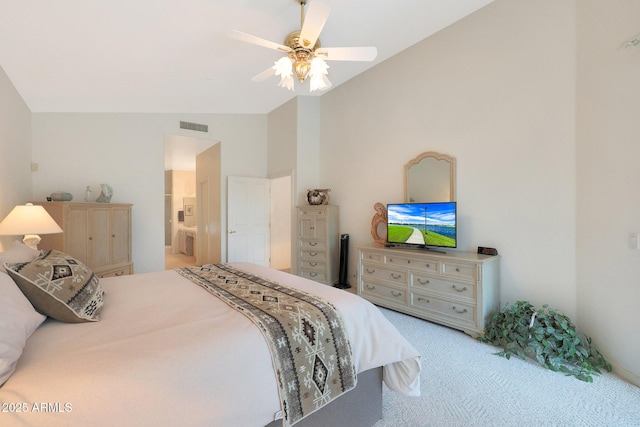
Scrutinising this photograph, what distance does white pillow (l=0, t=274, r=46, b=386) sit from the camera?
0.93m

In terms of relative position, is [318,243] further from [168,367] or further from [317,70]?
[168,367]

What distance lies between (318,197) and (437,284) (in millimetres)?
2396

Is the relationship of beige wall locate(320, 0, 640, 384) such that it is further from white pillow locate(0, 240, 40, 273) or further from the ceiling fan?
white pillow locate(0, 240, 40, 273)

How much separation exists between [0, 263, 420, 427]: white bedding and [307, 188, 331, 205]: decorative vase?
3.34 meters

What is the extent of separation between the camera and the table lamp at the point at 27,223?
96.5 inches

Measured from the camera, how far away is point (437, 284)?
313cm

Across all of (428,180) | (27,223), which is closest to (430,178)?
(428,180)

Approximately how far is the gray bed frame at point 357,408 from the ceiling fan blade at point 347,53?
2.36 m

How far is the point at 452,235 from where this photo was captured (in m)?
3.24

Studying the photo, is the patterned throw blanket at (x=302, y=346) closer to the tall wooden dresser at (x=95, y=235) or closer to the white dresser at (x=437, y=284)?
the white dresser at (x=437, y=284)

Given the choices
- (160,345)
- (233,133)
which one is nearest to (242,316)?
(160,345)

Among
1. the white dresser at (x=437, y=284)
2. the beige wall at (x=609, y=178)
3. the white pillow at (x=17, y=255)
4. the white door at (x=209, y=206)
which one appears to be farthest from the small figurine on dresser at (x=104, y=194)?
the beige wall at (x=609, y=178)

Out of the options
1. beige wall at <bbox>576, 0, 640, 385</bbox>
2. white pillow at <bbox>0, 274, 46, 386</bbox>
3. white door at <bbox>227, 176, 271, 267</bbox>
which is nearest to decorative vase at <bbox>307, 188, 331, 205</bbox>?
white door at <bbox>227, 176, 271, 267</bbox>

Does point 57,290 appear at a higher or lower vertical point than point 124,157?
lower
